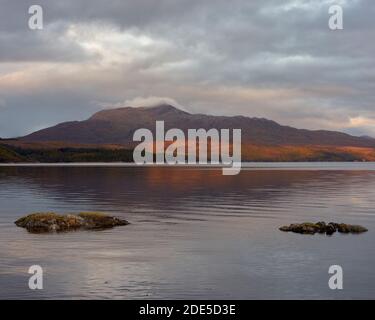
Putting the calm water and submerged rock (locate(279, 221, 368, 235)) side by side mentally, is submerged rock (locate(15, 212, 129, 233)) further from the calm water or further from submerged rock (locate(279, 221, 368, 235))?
submerged rock (locate(279, 221, 368, 235))

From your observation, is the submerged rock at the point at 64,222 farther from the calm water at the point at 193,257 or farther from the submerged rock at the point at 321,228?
the submerged rock at the point at 321,228

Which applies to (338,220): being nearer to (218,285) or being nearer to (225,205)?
(225,205)

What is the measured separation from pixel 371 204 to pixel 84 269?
2416 inches

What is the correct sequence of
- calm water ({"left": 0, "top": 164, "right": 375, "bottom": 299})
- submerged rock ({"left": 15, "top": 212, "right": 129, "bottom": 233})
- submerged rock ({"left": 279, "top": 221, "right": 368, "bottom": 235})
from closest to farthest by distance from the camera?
calm water ({"left": 0, "top": 164, "right": 375, "bottom": 299})
submerged rock ({"left": 279, "top": 221, "right": 368, "bottom": 235})
submerged rock ({"left": 15, "top": 212, "right": 129, "bottom": 233})

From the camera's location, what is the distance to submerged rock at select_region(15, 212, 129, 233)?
58.7 meters

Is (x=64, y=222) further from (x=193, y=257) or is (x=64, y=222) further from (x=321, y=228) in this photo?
(x=321, y=228)

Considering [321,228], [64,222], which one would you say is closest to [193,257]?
[321,228]

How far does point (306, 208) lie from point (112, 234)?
37.2 m

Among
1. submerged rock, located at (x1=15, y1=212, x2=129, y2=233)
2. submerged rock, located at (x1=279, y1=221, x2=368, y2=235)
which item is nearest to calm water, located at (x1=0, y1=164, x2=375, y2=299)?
submerged rock, located at (x1=279, y1=221, x2=368, y2=235)
